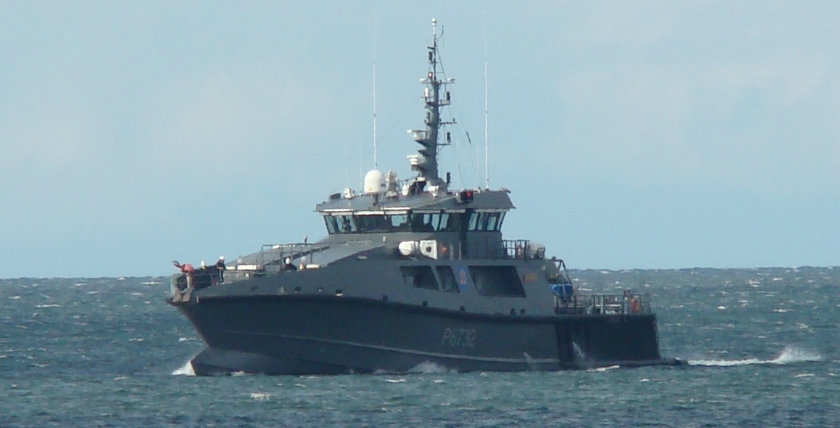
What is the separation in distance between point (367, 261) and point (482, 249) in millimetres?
4498

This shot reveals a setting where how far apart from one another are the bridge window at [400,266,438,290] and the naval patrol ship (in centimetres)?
2

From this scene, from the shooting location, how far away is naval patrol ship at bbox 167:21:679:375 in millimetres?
36094

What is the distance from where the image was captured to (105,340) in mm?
60344

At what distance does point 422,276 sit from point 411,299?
115 centimetres

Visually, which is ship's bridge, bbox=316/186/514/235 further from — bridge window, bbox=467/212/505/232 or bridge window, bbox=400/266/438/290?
bridge window, bbox=400/266/438/290

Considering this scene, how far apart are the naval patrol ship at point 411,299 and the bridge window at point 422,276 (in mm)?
22

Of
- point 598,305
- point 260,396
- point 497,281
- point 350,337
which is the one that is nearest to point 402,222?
point 497,281

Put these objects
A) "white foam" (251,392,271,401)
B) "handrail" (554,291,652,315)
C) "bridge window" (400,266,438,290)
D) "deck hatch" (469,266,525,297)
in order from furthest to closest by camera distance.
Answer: "handrail" (554,291,652,315) < "deck hatch" (469,266,525,297) < "bridge window" (400,266,438,290) < "white foam" (251,392,271,401)

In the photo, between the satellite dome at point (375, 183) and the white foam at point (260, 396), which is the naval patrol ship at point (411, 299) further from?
the white foam at point (260, 396)

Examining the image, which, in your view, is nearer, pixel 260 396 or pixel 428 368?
pixel 260 396

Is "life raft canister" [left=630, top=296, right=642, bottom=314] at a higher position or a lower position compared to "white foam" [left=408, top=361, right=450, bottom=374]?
higher

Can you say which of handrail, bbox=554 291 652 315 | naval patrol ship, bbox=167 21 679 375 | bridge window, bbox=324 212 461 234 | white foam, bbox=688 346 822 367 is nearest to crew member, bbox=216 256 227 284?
naval patrol ship, bbox=167 21 679 375

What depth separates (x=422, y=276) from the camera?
124 ft

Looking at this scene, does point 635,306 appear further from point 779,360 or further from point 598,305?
point 779,360
